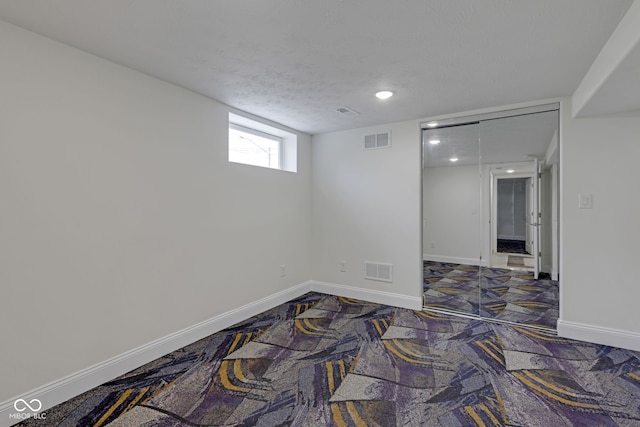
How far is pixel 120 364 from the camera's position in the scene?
7.58 ft

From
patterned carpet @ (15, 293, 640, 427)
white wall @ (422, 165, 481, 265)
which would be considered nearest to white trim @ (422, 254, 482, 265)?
white wall @ (422, 165, 481, 265)

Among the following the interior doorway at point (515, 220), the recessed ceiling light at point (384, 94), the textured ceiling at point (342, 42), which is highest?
the recessed ceiling light at point (384, 94)

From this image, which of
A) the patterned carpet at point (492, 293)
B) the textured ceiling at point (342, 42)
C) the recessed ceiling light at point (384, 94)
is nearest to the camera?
the textured ceiling at point (342, 42)

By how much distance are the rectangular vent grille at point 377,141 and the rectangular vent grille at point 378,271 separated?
5.06 feet

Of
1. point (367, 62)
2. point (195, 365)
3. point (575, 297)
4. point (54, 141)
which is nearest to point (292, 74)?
point (367, 62)

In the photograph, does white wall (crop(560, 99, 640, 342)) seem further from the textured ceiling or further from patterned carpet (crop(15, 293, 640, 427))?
the textured ceiling

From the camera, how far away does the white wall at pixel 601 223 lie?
273 centimetres

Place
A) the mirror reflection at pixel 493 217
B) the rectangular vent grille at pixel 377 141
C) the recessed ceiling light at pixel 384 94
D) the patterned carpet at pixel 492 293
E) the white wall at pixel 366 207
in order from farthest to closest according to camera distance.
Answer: the rectangular vent grille at pixel 377 141
the white wall at pixel 366 207
the patterned carpet at pixel 492 293
the mirror reflection at pixel 493 217
the recessed ceiling light at pixel 384 94

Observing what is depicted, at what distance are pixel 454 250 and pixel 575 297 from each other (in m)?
1.32

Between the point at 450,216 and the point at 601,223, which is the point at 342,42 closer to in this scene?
the point at 450,216

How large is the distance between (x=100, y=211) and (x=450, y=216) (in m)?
3.71

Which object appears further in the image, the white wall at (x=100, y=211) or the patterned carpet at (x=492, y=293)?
the patterned carpet at (x=492, y=293)

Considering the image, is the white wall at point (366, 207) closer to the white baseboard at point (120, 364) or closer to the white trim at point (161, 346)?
the white trim at point (161, 346)

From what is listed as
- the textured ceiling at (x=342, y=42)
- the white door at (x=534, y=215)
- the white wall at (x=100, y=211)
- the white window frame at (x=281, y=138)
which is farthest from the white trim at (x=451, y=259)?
the white wall at (x=100, y=211)
